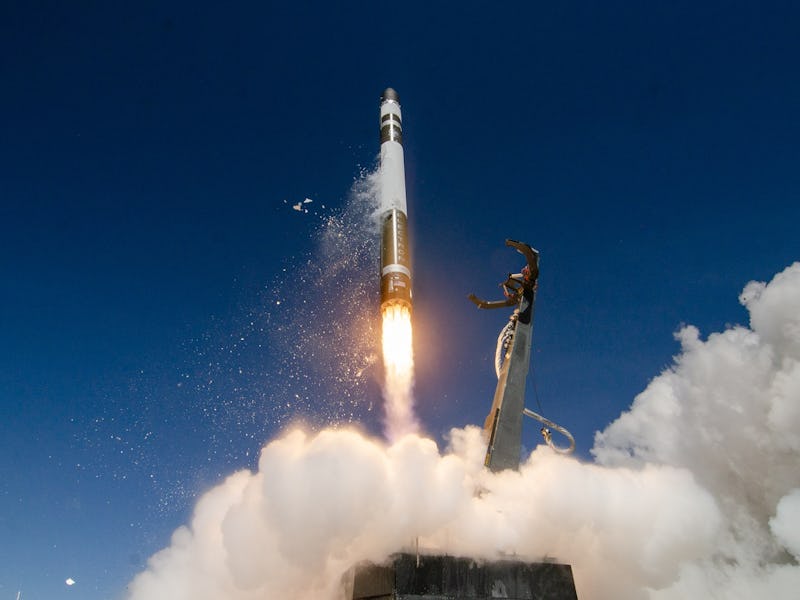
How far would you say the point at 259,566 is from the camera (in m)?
16.8

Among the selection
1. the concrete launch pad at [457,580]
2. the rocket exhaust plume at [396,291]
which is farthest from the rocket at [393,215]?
the concrete launch pad at [457,580]

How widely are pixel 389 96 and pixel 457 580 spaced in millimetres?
23282

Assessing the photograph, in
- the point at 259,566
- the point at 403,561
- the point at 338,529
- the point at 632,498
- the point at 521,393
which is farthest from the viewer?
the point at 521,393

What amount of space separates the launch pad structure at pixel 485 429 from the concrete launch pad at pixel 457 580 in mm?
24

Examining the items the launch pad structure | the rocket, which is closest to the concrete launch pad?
the launch pad structure

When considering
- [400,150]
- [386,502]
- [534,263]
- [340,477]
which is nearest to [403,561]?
[386,502]

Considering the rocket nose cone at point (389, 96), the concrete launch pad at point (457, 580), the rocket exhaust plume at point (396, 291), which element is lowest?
the concrete launch pad at point (457, 580)

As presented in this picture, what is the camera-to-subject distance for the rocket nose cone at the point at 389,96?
1129 inches

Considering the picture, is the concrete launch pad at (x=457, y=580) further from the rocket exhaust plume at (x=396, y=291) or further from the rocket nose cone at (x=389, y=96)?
the rocket nose cone at (x=389, y=96)

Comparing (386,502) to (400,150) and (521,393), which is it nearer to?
(521,393)

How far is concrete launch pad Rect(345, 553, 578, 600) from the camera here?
1438cm

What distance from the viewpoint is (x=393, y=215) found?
22.8 meters

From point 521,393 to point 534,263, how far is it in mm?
5096

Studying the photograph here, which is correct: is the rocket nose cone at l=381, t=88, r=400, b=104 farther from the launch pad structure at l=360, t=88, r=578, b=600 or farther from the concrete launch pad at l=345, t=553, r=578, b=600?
the concrete launch pad at l=345, t=553, r=578, b=600
